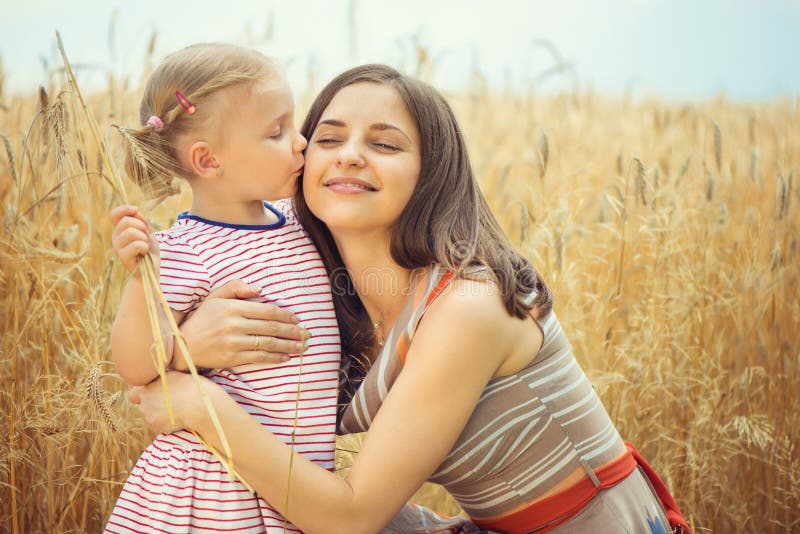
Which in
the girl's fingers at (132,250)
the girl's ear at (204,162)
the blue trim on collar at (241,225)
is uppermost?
the girl's ear at (204,162)

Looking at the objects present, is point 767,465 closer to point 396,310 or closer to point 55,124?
point 396,310

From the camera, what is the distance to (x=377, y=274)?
194cm

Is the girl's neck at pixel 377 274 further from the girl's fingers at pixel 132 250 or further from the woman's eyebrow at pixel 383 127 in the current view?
the girl's fingers at pixel 132 250

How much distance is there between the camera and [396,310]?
1942 millimetres

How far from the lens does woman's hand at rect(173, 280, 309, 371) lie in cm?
165

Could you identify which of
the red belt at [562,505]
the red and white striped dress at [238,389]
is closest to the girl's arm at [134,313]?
the red and white striped dress at [238,389]

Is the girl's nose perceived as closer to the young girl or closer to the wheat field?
the young girl

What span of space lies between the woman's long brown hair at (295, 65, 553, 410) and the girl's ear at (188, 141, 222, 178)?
258 millimetres

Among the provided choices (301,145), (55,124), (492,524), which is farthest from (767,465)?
(55,124)

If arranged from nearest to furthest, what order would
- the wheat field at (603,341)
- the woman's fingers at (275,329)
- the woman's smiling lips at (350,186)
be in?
the woman's fingers at (275,329) → the woman's smiling lips at (350,186) → the wheat field at (603,341)

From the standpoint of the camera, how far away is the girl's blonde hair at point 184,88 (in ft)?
5.84

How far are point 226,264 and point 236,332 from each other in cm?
18

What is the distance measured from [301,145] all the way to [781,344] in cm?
192

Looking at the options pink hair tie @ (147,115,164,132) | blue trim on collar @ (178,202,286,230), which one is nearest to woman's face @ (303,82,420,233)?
blue trim on collar @ (178,202,286,230)
